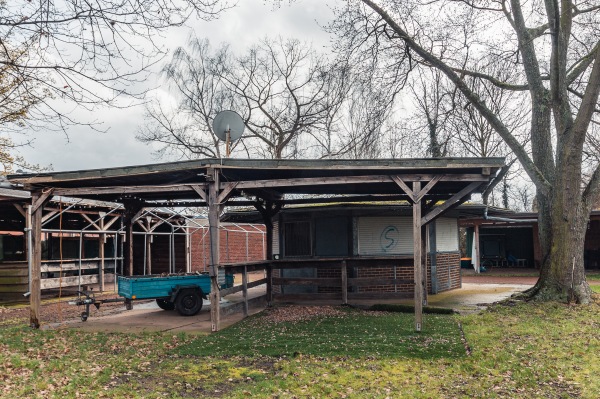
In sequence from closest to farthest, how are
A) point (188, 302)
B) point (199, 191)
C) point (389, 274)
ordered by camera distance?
point (199, 191), point (188, 302), point (389, 274)

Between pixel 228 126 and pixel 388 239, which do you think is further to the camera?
pixel 388 239

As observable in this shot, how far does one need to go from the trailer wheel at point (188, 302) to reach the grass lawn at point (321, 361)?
7.13 feet

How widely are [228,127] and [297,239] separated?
5.56 m

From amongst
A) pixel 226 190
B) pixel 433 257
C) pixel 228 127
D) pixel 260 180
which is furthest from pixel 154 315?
pixel 433 257

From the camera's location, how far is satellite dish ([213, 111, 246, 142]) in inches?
462

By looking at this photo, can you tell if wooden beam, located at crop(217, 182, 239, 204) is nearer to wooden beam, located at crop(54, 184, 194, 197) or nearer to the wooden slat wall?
wooden beam, located at crop(54, 184, 194, 197)

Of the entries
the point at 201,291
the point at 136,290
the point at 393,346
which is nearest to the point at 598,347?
the point at 393,346

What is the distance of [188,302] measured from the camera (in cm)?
1255

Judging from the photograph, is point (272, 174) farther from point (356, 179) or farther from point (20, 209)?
point (20, 209)

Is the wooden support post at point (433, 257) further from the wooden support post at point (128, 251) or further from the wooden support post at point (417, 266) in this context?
the wooden support post at point (128, 251)

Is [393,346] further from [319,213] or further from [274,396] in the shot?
[319,213]

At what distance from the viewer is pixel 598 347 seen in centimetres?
821

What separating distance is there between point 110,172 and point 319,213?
6897 millimetres

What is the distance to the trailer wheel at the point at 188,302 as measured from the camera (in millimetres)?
12391
